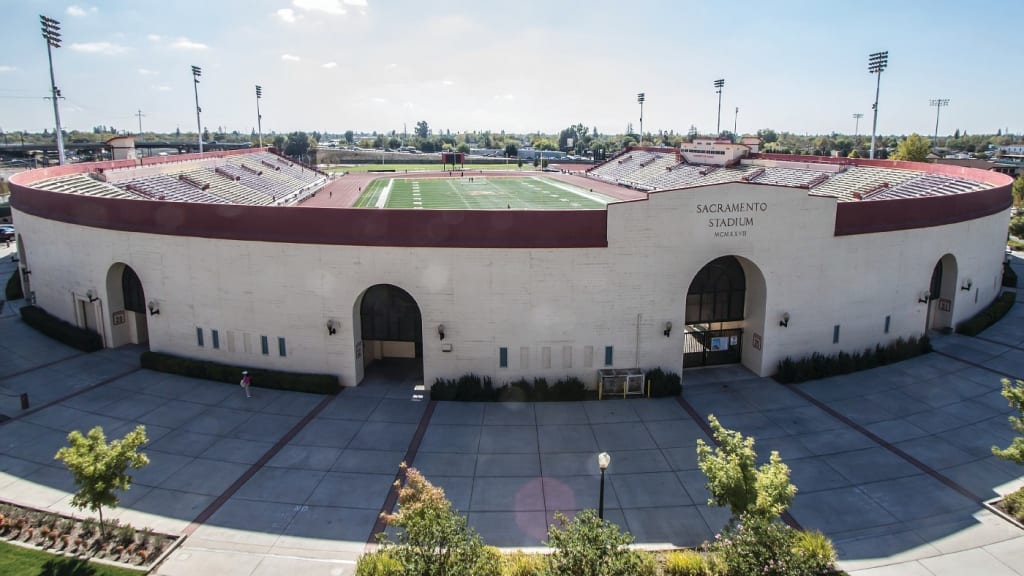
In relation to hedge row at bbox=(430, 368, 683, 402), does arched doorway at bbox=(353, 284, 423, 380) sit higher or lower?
higher

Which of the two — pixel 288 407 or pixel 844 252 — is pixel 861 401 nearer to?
pixel 844 252

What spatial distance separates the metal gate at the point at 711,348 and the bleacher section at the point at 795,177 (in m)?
6.93

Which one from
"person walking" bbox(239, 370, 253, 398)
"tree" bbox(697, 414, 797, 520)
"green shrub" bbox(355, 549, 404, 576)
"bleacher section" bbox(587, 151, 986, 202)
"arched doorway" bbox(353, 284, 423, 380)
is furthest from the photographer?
"bleacher section" bbox(587, 151, 986, 202)

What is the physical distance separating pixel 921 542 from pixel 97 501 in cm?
1813

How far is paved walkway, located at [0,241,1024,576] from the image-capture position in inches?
554

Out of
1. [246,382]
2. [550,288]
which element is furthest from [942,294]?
[246,382]

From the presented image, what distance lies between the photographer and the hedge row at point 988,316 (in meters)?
28.0

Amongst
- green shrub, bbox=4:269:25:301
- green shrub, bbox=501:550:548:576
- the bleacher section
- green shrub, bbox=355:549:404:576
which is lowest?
green shrub, bbox=501:550:548:576

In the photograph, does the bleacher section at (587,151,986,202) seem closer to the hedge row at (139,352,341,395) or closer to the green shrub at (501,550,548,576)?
the green shrub at (501,550,548,576)

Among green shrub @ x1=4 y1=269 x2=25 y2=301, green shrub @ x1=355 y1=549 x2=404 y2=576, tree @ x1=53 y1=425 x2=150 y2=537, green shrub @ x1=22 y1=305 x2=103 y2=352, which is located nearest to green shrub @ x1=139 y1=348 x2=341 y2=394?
green shrub @ x1=22 y1=305 x2=103 y2=352

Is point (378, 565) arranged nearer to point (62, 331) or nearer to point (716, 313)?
point (716, 313)

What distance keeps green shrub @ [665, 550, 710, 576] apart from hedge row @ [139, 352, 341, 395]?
13.7 meters

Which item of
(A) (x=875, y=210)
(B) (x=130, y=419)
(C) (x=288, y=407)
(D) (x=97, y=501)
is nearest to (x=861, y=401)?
(A) (x=875, y=210)

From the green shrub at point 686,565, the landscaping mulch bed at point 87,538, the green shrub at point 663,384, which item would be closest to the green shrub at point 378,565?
the landscaping mulch bed at point 87,538
